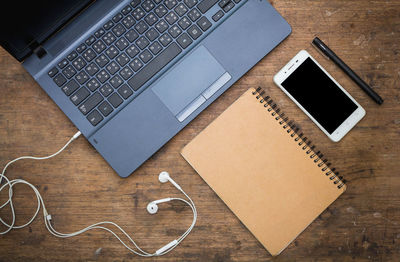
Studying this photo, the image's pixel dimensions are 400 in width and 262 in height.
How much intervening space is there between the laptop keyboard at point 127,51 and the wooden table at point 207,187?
103mm

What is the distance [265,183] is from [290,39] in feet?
1.23

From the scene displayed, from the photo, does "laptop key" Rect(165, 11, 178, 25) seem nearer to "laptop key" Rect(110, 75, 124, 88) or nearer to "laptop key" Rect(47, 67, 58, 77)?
"laptop key" Rect(110, 75, 124, 88)

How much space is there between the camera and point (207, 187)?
835 mm

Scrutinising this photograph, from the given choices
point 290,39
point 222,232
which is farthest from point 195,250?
point 290,39

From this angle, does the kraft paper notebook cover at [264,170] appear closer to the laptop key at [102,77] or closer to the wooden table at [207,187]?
the wooden table at [207,187]

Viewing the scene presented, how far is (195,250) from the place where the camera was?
83 centimetres

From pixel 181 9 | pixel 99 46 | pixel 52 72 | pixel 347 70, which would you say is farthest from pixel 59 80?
pixel 347 70

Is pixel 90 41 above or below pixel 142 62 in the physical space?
above

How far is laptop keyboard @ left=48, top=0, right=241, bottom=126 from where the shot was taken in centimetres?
80

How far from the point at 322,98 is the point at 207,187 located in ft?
1.20

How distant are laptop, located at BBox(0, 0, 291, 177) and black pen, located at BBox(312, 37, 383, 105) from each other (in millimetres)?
124

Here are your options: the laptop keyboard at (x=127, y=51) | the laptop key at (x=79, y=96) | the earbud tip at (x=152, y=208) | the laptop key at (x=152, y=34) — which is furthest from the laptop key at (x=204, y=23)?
the earbud tip at (x=152, y=208)

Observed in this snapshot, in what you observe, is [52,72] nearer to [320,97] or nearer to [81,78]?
[81,78]

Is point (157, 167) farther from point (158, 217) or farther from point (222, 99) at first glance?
point (222, 99)
